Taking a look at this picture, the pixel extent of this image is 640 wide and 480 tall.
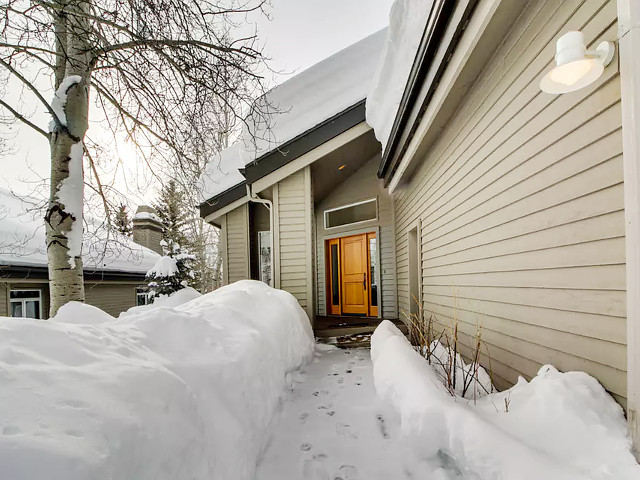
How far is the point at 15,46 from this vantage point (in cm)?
291

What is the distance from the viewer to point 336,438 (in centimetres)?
212

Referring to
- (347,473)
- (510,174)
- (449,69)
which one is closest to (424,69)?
(449,69)

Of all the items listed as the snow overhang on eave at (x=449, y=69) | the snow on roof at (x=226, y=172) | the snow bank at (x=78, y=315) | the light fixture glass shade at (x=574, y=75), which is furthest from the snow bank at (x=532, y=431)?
the snow on roof at (x=226, y=172)

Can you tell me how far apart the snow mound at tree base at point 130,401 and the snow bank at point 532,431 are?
109cm

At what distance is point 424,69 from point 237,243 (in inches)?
251

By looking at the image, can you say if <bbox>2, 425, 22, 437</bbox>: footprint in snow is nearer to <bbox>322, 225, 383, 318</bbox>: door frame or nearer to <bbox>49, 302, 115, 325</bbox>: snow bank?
<bbox>49, 302, 115, 325</bbox>: snow bank

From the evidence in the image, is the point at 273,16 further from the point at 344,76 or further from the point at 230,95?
the point at 344,76

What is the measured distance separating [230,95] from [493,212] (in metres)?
3.56

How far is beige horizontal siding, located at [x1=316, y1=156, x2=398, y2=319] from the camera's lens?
21.1ft

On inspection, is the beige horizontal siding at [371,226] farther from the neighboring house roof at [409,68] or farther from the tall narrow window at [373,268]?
the neighboring house roof at [409,68]

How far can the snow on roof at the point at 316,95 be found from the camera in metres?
5.21

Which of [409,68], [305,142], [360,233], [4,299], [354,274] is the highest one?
[409,68]

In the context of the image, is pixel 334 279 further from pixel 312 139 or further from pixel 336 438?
pixel 336 438

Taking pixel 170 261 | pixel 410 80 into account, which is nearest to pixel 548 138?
pixel 410 80
